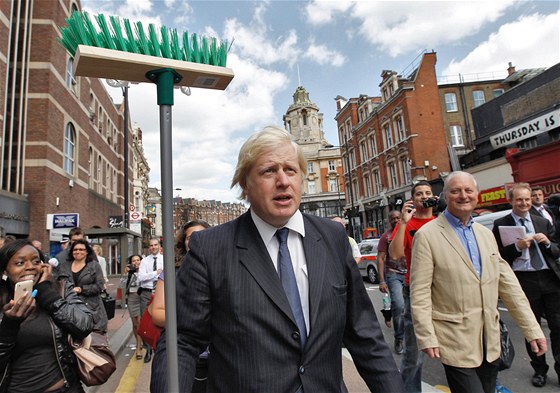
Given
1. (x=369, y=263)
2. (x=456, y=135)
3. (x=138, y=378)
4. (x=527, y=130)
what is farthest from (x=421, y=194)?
(x=456, y=135)

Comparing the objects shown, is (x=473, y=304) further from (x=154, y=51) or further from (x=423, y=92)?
(x=423, y=92)

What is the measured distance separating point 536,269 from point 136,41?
452cm

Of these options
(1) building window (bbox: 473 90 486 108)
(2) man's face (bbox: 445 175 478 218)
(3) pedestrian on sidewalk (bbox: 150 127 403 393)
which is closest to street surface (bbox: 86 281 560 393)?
Result: (2) man's face (bbox: 445 175 478 218)

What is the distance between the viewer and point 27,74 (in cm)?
1720

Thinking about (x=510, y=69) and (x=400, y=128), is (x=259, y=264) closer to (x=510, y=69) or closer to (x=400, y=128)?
(x=400, y=128)

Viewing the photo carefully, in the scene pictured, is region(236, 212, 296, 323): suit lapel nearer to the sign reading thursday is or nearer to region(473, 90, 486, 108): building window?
the sign reading thursday is

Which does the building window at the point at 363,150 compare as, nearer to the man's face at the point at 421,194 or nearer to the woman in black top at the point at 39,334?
the man's face at the point at 421,194

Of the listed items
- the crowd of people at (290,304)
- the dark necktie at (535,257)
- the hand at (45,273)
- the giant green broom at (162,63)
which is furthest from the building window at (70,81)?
the dark necktie at (535,257)

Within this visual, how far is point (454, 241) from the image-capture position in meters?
2.76

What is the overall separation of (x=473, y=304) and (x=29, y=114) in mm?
20380

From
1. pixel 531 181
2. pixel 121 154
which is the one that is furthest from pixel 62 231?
pixel 531 181

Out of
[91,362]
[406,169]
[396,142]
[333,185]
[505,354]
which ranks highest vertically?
[333,185]

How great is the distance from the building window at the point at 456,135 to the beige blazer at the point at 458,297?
2928cm

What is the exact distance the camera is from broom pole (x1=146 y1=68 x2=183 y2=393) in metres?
1.30
